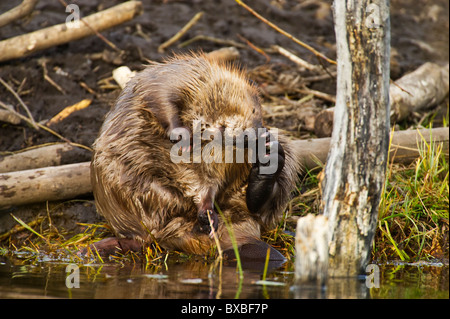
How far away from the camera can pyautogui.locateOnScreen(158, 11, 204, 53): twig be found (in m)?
5.63

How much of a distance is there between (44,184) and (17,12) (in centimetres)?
180

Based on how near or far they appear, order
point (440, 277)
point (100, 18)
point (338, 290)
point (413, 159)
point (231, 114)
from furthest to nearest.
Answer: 1. point (100, 18)
2. point (413, 159)
3. point (231, 114)
4. point (440, 277)
5. point (338, 290)

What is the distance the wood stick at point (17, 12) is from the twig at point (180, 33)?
1.13 m

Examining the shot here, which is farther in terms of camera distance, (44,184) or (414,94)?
(414,94)

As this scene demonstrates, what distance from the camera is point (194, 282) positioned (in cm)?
270

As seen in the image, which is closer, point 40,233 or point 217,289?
point 217,289

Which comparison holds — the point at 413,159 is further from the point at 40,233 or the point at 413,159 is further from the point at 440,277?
the point at 40,233

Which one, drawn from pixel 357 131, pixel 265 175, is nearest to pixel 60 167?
pixel 265 175

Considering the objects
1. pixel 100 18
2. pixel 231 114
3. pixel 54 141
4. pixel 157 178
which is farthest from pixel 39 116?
pixel 231 114

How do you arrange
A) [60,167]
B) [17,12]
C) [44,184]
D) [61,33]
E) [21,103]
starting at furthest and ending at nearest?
1. [61,33]
2. [17,12]
3. [21,103]
4. [60,167]
5. [44,184]

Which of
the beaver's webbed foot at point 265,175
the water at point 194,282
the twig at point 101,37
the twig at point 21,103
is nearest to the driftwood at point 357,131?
the water at point 194,282

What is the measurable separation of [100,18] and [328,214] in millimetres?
3223

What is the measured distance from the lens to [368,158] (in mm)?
2656

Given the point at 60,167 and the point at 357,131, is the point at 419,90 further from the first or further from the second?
the point at 60,167
